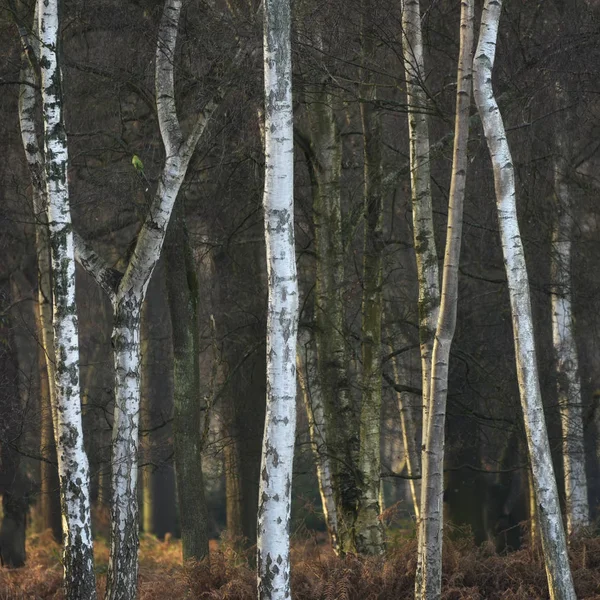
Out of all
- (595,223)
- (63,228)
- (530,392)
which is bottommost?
(530,392)

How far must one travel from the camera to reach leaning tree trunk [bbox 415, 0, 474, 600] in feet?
30.6

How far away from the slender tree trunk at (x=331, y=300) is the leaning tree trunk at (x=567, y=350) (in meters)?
2.89

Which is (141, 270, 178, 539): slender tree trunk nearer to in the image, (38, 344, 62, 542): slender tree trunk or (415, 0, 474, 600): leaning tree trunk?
(38, 344, 62, 542): slender tree trunk

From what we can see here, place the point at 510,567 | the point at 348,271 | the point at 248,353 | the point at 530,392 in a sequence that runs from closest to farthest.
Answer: the point at 530,392 < the point at 510,567 < the point at 248,353 < the point at 348,271

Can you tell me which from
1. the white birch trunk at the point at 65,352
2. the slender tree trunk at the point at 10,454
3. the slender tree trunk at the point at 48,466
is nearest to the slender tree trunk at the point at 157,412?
the slender tree trunk at the point at 48,466

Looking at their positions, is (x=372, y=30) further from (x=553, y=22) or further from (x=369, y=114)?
(x=553, y=22)

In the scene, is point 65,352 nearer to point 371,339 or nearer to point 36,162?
point 36,162

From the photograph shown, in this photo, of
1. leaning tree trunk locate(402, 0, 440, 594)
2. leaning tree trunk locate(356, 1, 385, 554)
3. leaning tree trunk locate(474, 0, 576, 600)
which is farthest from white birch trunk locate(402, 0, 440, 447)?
leaning tree trunk locate(356, 1, 385, 554)

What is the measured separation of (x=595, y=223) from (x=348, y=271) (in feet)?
12.3

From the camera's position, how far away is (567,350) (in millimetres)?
14312

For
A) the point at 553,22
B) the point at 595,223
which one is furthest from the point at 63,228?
the point at 595,223

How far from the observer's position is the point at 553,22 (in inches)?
472

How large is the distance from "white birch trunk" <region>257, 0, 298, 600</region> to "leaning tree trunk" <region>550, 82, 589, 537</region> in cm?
566

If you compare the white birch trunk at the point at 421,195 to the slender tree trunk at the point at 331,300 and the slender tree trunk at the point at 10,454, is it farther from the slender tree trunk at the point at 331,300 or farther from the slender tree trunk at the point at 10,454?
the slender tree trunk at the point at 10,454
